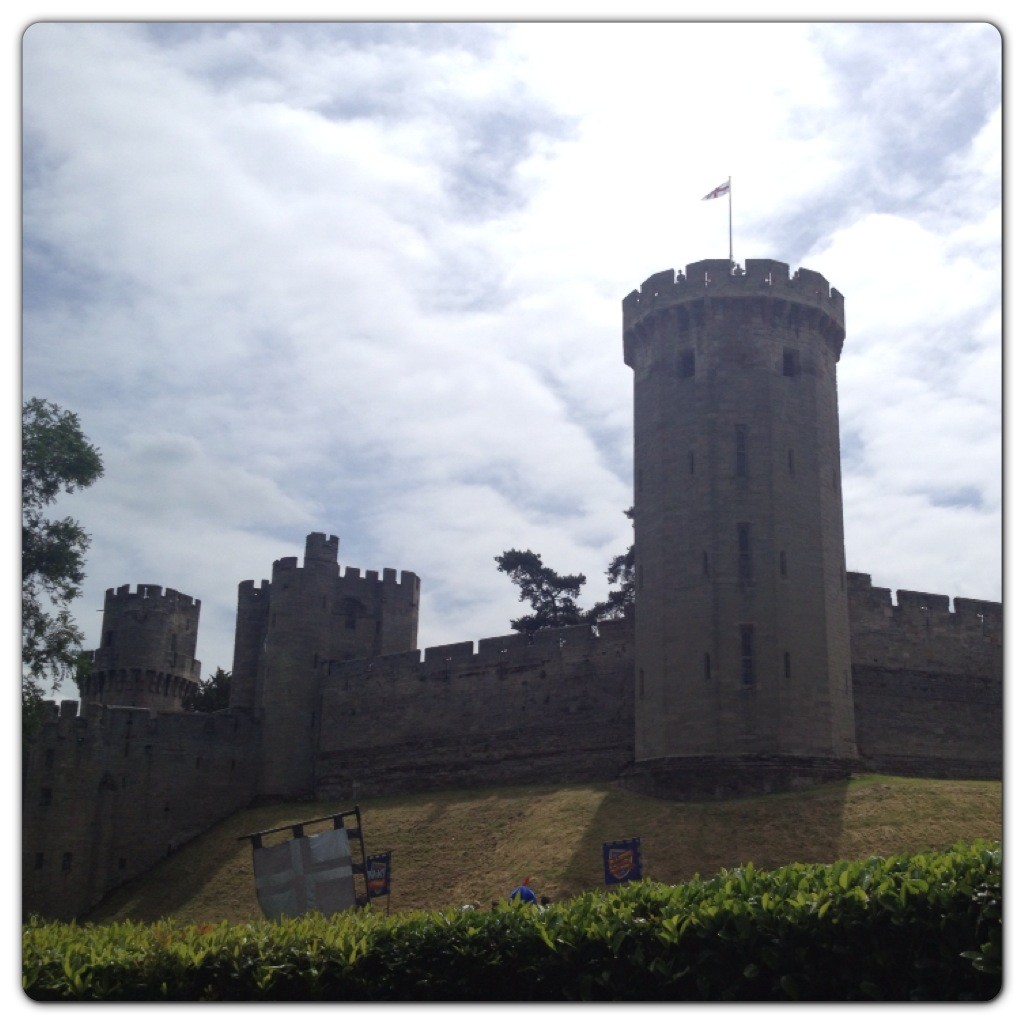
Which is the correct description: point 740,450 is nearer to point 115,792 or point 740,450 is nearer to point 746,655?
point 746,655

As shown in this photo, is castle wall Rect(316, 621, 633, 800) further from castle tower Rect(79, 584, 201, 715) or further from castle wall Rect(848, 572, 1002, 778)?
castle tower Rect(79, 584, 201, 715)

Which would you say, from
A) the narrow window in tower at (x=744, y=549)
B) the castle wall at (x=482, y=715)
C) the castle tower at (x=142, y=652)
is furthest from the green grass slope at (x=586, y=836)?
the castle tower at (x=142, y=652)

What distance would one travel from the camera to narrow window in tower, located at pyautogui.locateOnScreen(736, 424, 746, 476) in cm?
3156

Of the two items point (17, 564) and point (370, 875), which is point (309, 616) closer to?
point (370, 875)

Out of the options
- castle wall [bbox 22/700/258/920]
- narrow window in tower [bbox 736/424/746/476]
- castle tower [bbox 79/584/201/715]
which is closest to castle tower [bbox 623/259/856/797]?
narrow window in tower [bbox 736/424/746/476]

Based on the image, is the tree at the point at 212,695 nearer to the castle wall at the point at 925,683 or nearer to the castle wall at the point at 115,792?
the castle wall at the point at 115,792

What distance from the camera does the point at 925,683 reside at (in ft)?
114

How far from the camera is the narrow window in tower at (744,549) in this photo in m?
30.7

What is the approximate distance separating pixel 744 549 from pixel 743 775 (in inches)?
208

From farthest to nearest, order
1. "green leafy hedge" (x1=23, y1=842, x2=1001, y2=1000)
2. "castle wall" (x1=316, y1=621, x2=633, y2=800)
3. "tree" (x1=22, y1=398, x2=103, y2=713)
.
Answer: "castle wall" (x1=316, y1=621, x2=633, y2=800), "tree" (x1=22, y1=398, x2=103, y2=713), "green leafy hedge" (x1=23, y1=842, x2=1001, y2=1000)

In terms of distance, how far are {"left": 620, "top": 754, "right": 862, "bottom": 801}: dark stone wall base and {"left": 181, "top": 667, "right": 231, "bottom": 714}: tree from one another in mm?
29083

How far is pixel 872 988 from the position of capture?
10.4 metres

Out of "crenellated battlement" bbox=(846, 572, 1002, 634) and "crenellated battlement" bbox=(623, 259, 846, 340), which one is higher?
"crenellated battlement" bbox=(623, 259, 846, 340)

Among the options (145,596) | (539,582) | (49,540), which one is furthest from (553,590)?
(49,540)
